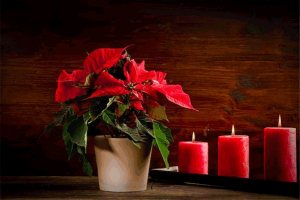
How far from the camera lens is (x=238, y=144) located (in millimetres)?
900

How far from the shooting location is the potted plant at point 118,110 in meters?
0.79

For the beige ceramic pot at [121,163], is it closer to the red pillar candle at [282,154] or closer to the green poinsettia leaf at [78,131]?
the green poinsettia leaf at [78,131]

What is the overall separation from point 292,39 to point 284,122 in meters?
0.27

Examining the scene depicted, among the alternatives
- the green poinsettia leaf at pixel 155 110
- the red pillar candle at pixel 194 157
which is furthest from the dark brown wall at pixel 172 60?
the green poinsettia leaf at pixel 155 110

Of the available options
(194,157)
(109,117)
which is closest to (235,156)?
(194,157)

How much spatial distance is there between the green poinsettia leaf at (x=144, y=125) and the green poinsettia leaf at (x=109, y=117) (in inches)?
2.5

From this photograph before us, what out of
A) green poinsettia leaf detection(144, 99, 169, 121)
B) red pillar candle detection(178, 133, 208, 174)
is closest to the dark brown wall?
red pillar candle detection(178, 133, 208, 174)

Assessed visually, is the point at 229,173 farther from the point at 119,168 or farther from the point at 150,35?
the point at 150,35

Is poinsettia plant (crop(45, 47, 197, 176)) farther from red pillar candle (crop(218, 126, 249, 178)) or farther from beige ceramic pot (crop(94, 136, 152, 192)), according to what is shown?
red pillar candle (crop(218, 126, 249, 178))

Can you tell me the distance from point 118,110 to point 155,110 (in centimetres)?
9

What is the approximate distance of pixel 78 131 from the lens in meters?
0.77

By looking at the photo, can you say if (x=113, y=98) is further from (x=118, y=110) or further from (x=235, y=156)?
(x=235, y=156)

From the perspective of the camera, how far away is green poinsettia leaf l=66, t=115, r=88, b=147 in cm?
75

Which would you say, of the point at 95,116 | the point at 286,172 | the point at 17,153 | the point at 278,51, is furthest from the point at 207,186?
the point at 17,153
